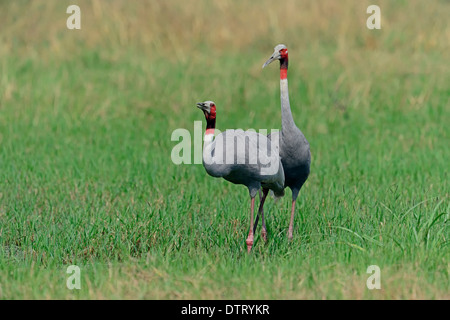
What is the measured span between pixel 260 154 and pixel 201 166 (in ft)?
13.2

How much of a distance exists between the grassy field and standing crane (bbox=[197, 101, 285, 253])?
646mm

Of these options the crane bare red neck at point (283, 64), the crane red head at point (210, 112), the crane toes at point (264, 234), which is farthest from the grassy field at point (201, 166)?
the crane bare red neck at point (283, 64)

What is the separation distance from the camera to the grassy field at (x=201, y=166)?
5879mm

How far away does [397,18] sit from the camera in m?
16.5

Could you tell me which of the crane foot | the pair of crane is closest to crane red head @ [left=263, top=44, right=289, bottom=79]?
the pair of crane

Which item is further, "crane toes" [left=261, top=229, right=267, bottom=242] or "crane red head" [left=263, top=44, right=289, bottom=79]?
"crane toes" [left=261, top=229, right=267, bottom=242]

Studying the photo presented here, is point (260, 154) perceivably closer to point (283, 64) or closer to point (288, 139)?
point (288, 139)

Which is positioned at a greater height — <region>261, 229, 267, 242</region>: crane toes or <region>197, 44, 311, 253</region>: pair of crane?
<region>197, 44, 311, 253</region>: pair of crane

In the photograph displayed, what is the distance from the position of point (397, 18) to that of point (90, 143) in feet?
26.3

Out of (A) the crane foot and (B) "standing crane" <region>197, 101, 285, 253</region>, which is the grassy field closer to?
(A) the crane foot

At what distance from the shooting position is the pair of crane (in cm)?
609

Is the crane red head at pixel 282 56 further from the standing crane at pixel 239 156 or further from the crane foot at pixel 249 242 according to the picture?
the crane foot at pixel 249 242

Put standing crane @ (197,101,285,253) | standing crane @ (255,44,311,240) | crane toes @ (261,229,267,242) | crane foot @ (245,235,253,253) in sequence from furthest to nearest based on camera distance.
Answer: crane toes @ (261,229,267,242), crane foot @ (245,235,253,253), standing crane @ (255,44,311,240), standing crane @ (197,101,285,253)

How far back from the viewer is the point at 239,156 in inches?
241
